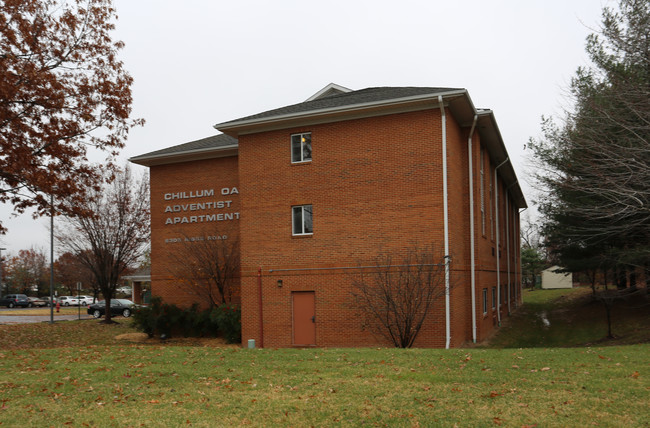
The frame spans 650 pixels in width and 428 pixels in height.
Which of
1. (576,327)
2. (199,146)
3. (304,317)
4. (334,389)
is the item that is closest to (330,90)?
(199,146)

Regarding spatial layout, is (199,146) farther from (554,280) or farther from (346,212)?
(554,280)

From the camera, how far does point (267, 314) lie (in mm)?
21016

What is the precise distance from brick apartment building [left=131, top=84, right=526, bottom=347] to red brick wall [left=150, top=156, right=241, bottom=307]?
3921 millimetres

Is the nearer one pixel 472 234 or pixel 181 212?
pixel 472 234

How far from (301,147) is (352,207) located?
9.99 ft

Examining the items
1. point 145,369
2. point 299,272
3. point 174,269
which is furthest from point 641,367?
point 174,269

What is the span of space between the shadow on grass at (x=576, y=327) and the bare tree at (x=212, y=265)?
10820 millimetres

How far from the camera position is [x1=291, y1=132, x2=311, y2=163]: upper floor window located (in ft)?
68.2

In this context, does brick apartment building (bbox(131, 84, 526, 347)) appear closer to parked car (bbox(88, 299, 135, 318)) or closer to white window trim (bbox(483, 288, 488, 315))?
white window trim (bbox(483, 288, 488, 315))

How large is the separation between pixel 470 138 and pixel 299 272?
7.81 metres

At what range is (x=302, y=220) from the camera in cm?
2059

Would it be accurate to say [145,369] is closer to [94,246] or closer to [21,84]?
[21,84]

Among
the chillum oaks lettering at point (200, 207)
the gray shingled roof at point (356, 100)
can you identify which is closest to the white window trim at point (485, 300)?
the gray shingled roof at point (356, 100)

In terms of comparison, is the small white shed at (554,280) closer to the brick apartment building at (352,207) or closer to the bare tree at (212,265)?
the brick apartment building at (352,207)
